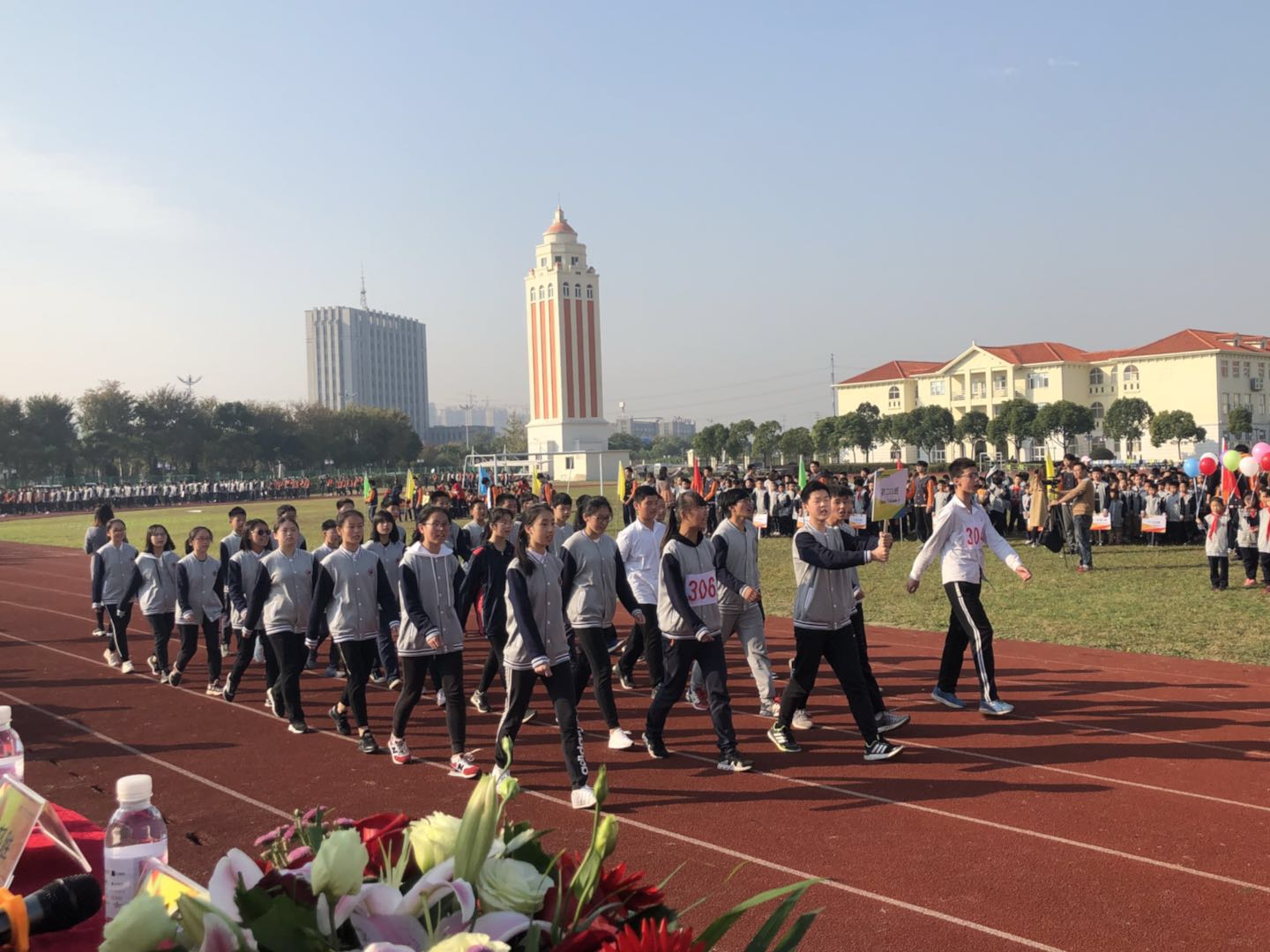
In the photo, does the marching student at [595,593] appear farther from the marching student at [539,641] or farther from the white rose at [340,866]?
the white rose at [340,866]

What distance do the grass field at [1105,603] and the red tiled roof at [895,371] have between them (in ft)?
250

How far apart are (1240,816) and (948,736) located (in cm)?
216

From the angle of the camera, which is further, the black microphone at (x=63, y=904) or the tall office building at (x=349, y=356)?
the tall office building at (x=349, y=356)

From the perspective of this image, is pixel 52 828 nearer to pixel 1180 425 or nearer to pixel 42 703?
pixel 42 703

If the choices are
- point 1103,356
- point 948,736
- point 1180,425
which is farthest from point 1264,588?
point 1103,356

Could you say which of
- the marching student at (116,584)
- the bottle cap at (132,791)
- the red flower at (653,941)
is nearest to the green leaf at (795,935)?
the red flower at (653,941)

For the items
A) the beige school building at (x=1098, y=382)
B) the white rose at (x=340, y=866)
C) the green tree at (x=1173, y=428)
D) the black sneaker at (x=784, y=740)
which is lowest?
the black sneaker at (x=784, y=740)

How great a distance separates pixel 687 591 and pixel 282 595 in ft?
11.5

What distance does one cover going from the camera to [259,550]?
10.6 meters

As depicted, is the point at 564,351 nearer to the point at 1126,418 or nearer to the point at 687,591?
the point at 1126,418

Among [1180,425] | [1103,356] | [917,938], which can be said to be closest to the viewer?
[917,938]

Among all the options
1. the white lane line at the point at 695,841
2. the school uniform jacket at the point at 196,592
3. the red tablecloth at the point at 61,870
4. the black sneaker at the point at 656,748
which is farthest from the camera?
the school uniform jacket at the point at 196,592

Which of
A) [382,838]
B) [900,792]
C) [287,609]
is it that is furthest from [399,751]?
[382,838]

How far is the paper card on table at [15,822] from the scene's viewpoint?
2080 millimetres
